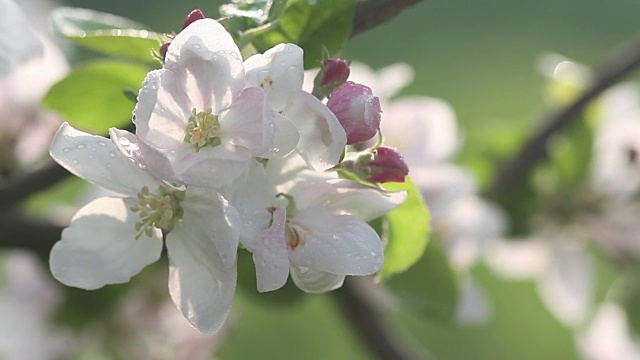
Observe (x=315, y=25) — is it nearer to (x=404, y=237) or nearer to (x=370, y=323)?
(x=404, y=237)

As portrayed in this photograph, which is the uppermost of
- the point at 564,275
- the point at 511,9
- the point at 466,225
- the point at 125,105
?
the point at 125,105

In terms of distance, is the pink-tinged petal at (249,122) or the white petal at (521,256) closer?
the pink-tinged petal at (249,122)

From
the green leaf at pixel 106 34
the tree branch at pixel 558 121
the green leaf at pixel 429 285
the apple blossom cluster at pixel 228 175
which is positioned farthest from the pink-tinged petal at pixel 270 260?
the tree branch at pixel 558 121

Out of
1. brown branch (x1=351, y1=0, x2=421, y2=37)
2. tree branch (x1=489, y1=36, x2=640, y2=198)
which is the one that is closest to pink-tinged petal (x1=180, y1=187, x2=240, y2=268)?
brown branch (x1=351, y1=0, x2=421, y2=37)

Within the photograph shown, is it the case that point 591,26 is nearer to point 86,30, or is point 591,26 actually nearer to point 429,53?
point 429,53

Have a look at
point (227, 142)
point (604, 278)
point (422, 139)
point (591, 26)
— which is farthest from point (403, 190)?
point (591, 26)

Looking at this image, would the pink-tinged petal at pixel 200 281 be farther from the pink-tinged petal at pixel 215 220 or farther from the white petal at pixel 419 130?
the white petal at pixel 419 130
